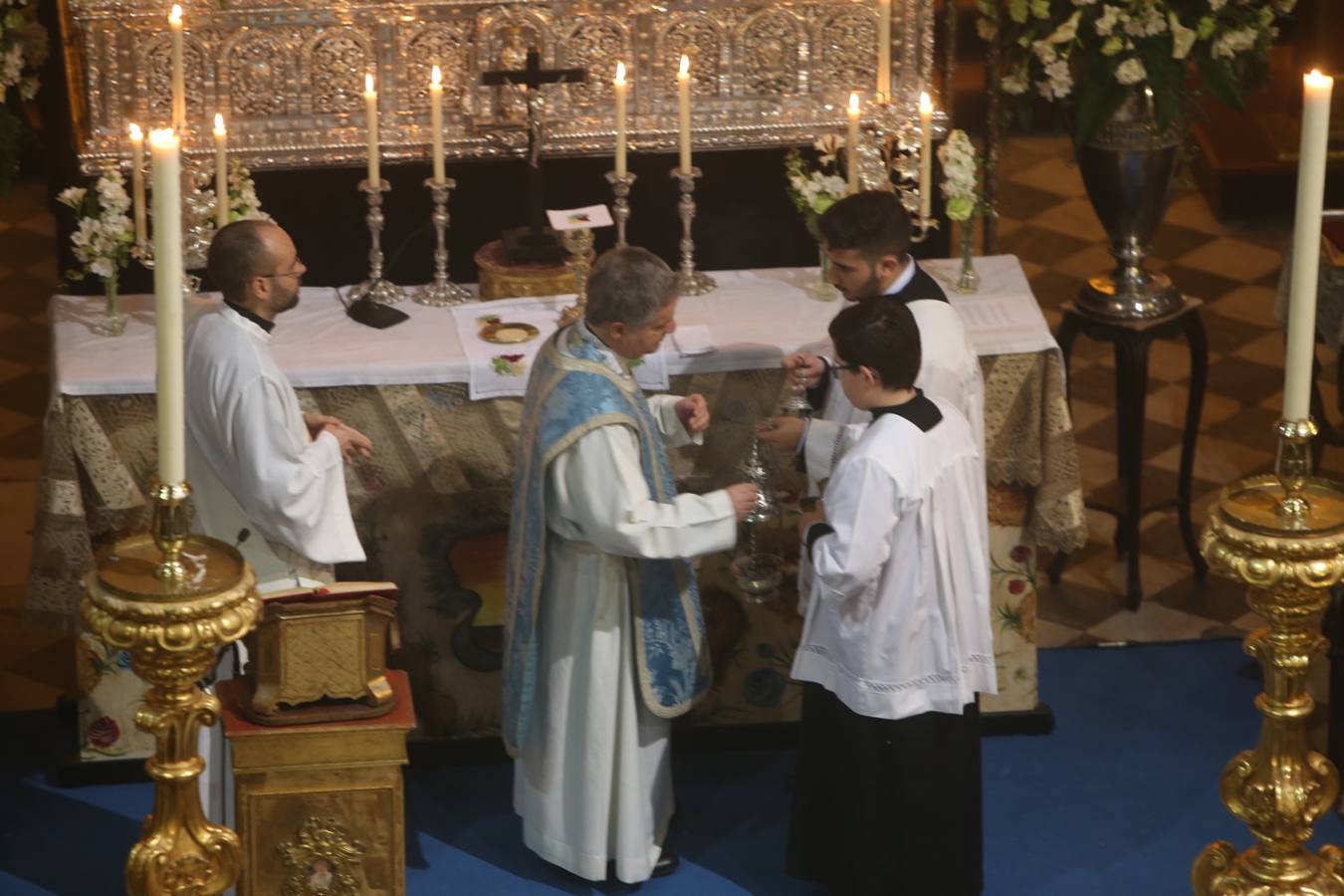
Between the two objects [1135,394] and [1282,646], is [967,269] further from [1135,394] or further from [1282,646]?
[1282,646]

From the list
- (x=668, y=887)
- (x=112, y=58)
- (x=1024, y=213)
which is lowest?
(x=668, y=887)

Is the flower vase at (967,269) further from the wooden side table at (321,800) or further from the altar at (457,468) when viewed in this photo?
the wooden side table at (321,800)

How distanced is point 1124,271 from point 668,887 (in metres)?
2.39

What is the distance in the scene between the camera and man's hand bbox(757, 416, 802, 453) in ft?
17.5

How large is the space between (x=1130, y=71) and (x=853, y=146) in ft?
2.96

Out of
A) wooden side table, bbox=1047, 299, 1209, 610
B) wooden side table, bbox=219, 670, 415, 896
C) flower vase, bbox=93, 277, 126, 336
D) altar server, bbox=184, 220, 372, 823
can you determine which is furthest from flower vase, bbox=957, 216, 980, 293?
flower vase, bbox=93, 277, 126, 336

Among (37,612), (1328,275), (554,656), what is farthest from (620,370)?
(1328,275)

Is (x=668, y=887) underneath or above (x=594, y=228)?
underneath

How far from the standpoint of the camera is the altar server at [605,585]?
5109mm

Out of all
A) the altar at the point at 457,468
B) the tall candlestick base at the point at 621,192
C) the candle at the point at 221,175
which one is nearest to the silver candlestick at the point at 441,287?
the altar at the point at 457,468

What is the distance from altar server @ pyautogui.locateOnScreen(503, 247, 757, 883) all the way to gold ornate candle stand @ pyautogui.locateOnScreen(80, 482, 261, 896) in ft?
7.71

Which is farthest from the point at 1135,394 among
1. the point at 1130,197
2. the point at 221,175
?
the point at 221,175

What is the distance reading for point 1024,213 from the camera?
10.2 meters

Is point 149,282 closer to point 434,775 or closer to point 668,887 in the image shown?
point 434,775
